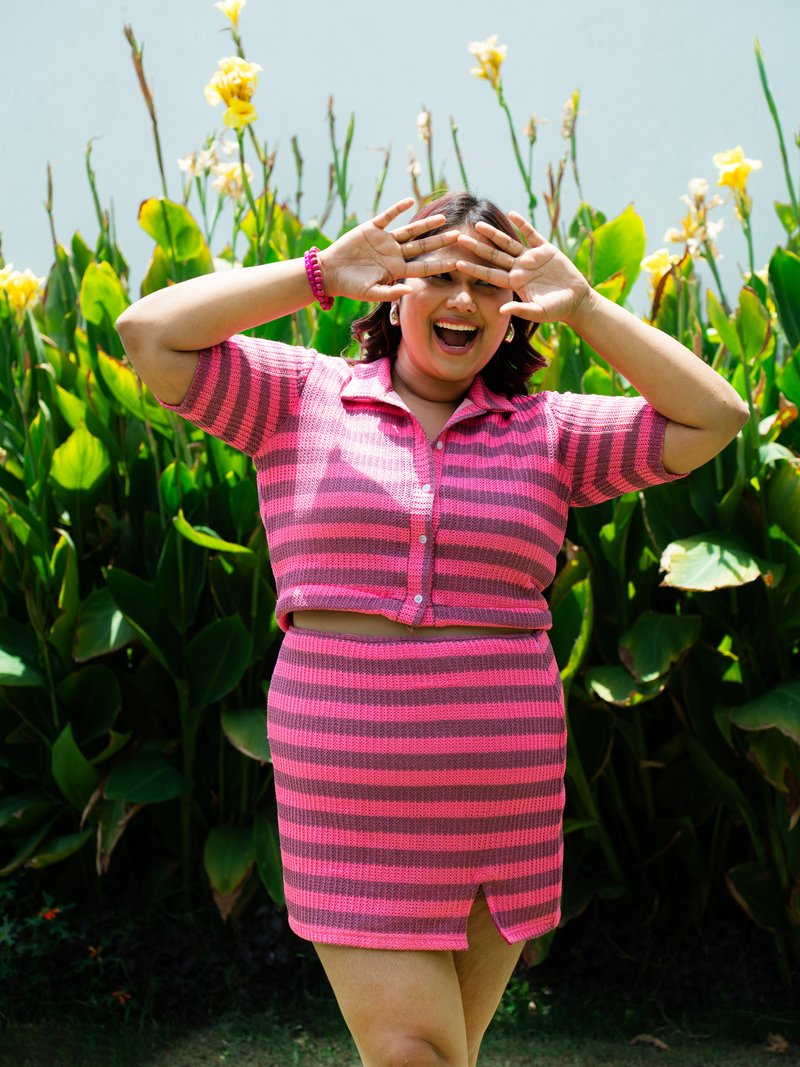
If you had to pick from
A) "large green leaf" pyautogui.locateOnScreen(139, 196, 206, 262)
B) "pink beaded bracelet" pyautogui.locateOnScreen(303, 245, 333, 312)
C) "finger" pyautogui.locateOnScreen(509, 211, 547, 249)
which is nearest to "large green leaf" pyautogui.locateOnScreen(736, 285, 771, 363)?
"finger" pyautogui.locateOnScreen(509, 211, 547, 249)

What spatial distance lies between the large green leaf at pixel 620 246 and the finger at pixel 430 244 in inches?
36.6

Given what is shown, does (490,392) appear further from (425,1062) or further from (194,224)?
(194,224)

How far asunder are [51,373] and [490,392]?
1.15 metres

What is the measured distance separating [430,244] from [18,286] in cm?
118

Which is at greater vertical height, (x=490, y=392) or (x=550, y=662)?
(x=490, y=392)

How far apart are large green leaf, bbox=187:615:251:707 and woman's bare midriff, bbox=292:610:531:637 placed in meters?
0.81

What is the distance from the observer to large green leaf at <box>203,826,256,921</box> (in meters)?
1.82

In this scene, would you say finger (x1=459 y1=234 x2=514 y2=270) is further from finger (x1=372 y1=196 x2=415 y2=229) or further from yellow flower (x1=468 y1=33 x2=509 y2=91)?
yellow flower (x1=468 y1=33 x2=509 y2=91)

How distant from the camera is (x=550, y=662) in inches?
44.1

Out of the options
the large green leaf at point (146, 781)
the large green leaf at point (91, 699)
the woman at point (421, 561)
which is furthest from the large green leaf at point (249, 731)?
the woman at point (421, 561)

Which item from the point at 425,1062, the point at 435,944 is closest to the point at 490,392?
the point at 435,944

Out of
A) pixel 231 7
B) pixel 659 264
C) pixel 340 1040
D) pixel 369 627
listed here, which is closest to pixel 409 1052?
pixel 369 627

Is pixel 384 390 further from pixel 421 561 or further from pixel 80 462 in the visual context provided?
pixel 80 462

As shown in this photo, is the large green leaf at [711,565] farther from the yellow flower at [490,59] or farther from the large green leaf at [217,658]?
the yellow flower at [490,59]
